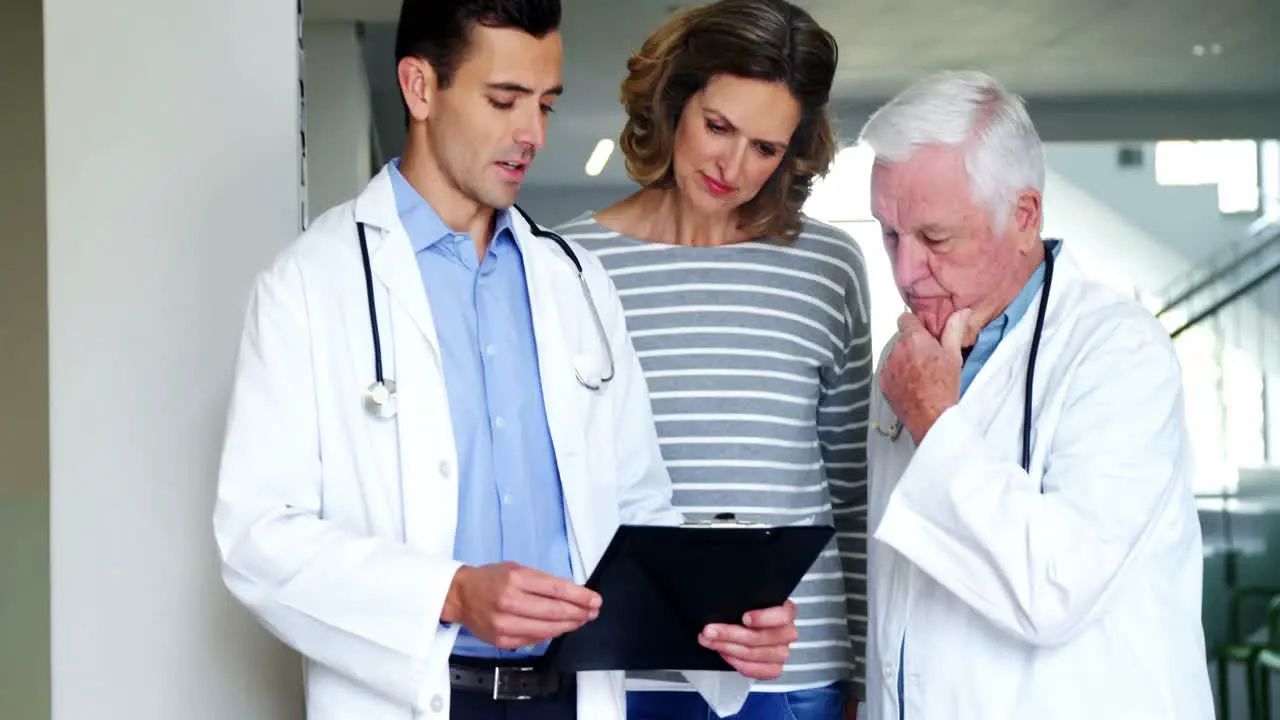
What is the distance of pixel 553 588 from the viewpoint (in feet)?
4.47

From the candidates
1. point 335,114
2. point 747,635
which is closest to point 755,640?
point 747,635

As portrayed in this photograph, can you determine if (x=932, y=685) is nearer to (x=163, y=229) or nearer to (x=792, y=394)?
(x=792, y=394)

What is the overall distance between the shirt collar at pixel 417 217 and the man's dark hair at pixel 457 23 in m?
0.12

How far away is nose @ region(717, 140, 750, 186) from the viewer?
194cm

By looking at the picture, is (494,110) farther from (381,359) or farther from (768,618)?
(768,618)

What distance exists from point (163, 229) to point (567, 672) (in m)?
0.89

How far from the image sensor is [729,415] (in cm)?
194

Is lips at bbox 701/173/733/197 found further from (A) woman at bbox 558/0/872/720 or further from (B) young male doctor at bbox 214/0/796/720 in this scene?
(B) young male doctor at bbox 214/0/796/720

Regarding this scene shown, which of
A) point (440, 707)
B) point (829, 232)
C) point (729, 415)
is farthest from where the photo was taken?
point (829, 232)

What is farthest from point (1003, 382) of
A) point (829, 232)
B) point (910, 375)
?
point (829, 232)

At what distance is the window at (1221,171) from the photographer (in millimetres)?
3811

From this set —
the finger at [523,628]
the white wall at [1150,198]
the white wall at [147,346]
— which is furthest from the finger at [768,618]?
the white wall at [1150,198]

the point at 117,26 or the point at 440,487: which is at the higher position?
the point at 117,26

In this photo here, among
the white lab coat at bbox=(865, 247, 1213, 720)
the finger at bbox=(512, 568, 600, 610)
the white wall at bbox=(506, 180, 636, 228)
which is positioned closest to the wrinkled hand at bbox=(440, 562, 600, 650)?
the finger at bbox=(512, 568, 600, 610)
